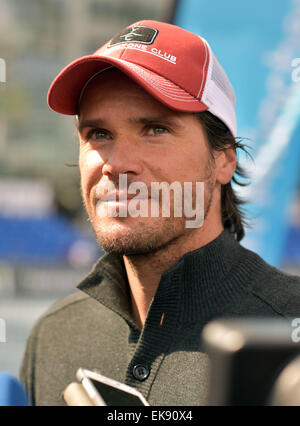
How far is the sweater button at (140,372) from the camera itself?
1.51m

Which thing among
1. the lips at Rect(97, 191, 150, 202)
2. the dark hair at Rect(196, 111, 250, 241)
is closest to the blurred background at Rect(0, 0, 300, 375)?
the dark hair at Rect(196, 111, 250, 241)

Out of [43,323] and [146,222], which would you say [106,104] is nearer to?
[146,222]

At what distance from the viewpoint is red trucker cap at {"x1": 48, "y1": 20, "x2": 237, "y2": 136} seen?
162cm

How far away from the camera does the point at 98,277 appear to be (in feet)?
6.12

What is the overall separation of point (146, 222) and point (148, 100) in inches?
14.0

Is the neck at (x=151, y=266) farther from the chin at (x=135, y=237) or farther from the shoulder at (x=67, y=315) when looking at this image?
the shoulder at (x=67, y=315)

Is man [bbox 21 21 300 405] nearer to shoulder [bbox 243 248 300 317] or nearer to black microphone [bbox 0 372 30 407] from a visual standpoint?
shoulder [bbox 243 248 300 317]

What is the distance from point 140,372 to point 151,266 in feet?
1.08

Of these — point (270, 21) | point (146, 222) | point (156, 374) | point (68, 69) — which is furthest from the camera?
point (270, 21)

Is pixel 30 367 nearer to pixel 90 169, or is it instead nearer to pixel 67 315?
pixel 67 315

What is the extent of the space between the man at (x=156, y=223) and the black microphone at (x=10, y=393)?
58 centimetres

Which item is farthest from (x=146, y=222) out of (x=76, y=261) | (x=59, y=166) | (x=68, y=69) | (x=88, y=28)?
(x=88, y=28)

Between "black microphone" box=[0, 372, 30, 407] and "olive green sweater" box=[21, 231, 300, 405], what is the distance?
58 cm

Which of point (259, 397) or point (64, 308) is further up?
point (259, 397)
